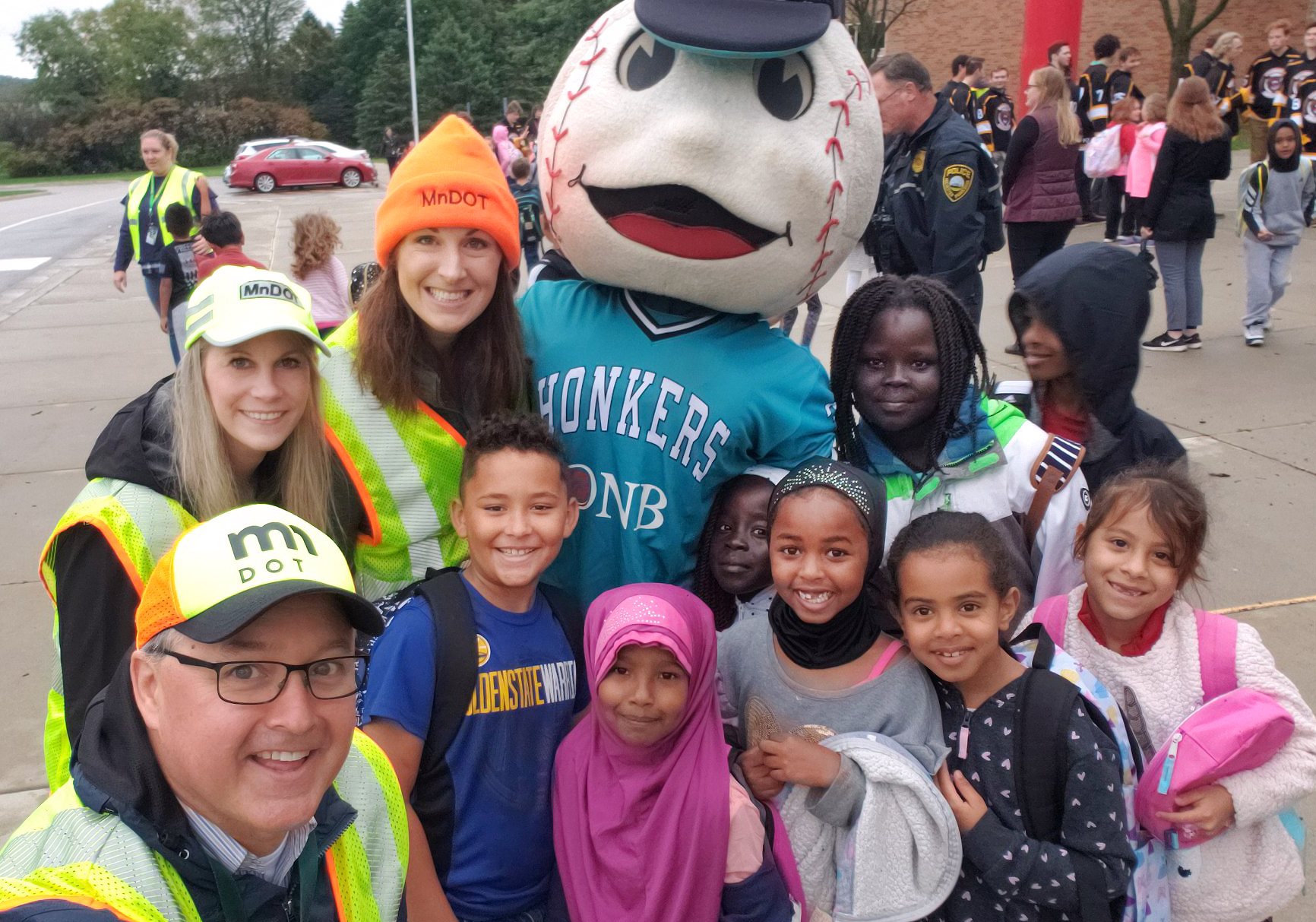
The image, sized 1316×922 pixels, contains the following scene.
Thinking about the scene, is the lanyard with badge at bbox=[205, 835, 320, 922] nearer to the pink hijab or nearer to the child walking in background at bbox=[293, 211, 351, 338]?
the pink hijab

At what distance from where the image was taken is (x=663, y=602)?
6.96 feet

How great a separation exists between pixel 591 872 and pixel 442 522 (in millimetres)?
848

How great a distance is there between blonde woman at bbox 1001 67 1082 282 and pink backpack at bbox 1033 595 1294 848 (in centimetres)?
609

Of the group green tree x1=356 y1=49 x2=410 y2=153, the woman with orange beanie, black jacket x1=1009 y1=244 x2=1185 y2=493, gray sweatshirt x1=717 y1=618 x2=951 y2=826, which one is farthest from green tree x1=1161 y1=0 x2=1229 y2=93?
green tree x1=356 y1=49 x2=410 y2=153

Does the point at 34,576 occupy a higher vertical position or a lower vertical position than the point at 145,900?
lower

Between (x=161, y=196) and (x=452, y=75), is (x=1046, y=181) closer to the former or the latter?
(x=161, y=196)

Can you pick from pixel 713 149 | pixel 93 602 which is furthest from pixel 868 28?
pixel 93 602

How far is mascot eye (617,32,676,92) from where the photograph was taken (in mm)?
2465

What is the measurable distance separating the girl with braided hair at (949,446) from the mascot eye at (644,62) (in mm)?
760

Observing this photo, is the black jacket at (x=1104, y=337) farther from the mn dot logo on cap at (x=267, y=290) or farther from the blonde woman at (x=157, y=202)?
the blonde woman at (x=157, y=202)

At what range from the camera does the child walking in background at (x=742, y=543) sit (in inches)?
100

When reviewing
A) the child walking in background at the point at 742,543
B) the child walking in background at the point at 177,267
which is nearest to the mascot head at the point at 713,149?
the child walking in background at the point at 742,543

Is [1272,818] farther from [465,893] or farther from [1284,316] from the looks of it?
[1284,316]

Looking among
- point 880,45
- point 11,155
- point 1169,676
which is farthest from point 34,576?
point 11,155
